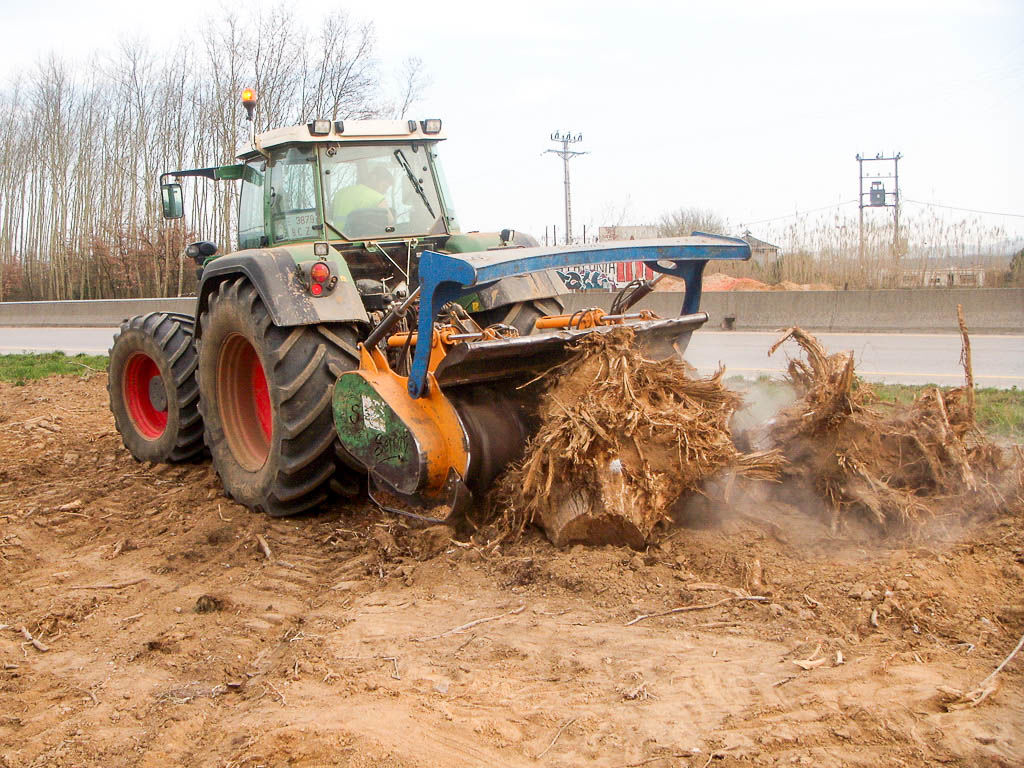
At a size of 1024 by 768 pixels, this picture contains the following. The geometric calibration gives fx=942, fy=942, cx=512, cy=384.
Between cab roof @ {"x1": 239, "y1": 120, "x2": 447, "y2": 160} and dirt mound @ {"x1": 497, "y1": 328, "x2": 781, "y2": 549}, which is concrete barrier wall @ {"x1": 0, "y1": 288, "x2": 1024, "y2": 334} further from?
dirt mound @ {"x1": 497, "y1": 328, "x2": 781, "y2": 549}

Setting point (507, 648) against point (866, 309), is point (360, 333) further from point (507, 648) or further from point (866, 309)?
point (866, 309)

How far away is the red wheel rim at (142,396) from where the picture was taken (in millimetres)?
6715

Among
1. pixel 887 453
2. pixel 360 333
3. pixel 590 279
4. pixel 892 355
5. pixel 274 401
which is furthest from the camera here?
pixel 590 279

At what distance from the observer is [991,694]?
8.54 feet

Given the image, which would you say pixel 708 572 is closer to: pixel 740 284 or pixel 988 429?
pixel 988 429

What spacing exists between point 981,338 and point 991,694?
12.7m

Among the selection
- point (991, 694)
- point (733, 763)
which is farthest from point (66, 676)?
point (991, 694)

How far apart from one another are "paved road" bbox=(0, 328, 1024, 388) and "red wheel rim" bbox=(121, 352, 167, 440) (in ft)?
13.1

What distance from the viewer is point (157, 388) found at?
655 centimetres

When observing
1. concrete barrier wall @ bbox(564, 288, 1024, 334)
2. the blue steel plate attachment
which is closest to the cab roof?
the blue steel plate attachment

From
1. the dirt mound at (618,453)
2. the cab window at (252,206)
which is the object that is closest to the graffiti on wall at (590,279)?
the cab window at (252,206)

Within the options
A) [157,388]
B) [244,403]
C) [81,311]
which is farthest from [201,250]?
[81,311]

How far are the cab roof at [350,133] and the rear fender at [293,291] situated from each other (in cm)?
103

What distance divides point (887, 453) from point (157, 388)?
187 inches
